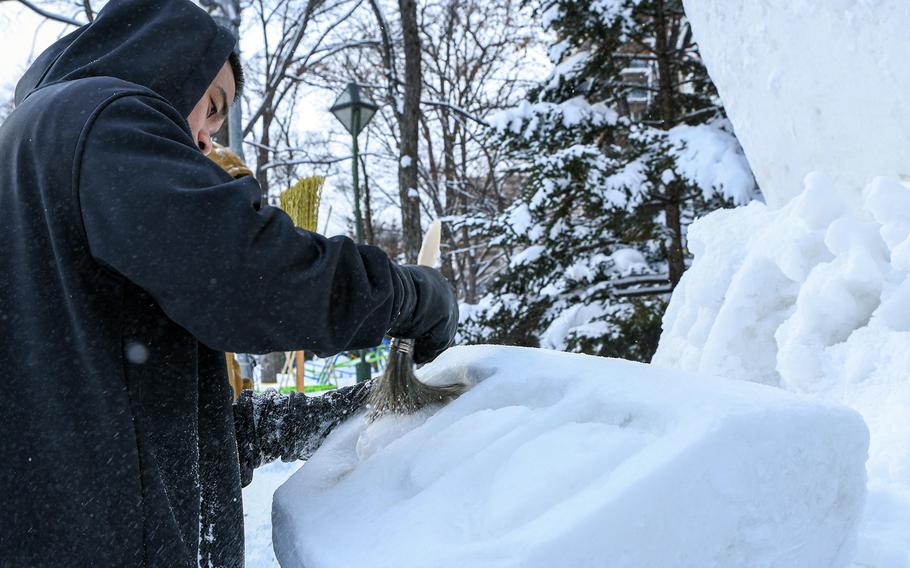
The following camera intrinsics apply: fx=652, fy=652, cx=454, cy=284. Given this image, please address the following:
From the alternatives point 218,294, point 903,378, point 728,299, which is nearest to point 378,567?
point 218,294

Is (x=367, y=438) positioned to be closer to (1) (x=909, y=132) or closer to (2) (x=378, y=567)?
(2) (x=378, y=567)

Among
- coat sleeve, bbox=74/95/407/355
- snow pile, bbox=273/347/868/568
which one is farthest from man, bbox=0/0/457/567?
snow pile, bbox=273/347/868/568

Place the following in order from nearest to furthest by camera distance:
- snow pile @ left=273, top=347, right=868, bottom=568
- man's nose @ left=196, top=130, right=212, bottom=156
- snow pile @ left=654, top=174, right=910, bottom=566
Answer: snow pile @ left=273, top=347, right=868, bottom=568
man's nose @ left=196, top=130, right=212, bottom=156
snow pile @ left=654, top=174, right=910, bottom=566

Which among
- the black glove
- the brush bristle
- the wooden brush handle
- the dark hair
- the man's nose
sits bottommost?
the brush bristle

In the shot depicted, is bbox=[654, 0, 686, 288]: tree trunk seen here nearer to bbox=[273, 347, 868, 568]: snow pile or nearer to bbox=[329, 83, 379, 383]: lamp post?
bbox=[329, 83, 379, 383]: lamp post

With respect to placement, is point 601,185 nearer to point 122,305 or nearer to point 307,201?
point 307,201

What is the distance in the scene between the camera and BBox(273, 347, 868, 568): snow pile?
815 millimetres

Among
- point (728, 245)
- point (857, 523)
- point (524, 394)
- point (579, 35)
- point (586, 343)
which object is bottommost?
point (586, 343)

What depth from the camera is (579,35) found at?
5.96 meters

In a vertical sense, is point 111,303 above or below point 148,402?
above

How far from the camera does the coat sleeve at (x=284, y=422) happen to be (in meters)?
1.62

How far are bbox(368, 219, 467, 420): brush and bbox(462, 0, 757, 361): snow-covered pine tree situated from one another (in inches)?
164

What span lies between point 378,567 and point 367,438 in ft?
1.93

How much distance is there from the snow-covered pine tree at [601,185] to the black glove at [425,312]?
→ 4.21 m
